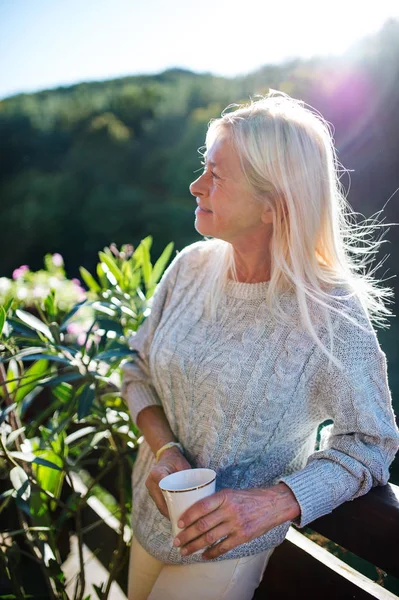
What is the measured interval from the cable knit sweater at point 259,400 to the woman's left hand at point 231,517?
39 mm

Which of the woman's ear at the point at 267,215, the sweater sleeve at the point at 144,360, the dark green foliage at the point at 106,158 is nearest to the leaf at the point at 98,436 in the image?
the sweater sleeve at the point at 144,360

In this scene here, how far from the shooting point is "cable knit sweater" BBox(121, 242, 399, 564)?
114 cm

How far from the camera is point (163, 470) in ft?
4.19

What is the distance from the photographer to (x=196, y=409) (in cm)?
138

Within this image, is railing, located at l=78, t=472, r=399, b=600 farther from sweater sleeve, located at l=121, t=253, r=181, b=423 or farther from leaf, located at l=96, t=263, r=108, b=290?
leaf, located at l=96, t=263, r=108, b=290

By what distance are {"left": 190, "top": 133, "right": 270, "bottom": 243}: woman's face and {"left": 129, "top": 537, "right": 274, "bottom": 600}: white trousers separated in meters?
0.82

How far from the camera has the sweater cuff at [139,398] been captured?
153 cm

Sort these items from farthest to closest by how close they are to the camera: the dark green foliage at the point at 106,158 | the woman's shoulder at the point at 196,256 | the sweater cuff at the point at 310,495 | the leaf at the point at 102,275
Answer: the dark green foliage at the point at 106,158
the leaf at the point at 102,275
the woman's shoulder at the point at 196,256
the sweater cuff at the point at 310,495

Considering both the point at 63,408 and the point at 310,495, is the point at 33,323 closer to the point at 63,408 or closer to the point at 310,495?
the point at 63,408

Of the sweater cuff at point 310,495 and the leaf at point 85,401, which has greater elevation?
the leaf at point 85,401

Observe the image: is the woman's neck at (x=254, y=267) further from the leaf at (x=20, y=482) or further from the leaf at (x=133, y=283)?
the leaf at (x=20, y=482)

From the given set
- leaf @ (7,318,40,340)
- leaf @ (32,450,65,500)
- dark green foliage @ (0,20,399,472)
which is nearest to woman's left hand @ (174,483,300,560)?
leaf @ (32,450,65,500)

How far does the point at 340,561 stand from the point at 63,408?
0.96 m

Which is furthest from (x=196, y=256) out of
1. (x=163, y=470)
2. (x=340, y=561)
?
(x=340, y=561)
